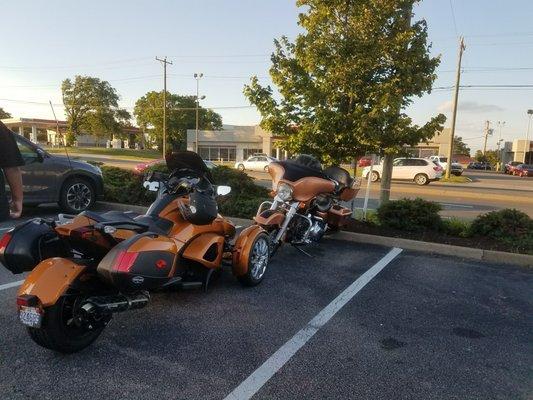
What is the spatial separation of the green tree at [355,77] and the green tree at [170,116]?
67737 mm

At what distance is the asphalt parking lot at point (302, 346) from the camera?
3115 mm

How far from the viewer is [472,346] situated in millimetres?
3906

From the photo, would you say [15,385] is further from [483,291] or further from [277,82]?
[277,82]

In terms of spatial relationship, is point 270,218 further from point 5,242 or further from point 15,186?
point 15,186

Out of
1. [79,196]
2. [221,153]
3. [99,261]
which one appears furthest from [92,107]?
[99,261]

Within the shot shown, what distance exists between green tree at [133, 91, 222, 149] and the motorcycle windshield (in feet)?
235

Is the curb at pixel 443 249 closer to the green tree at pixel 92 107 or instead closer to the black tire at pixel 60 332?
the black tire at pixel 60 332

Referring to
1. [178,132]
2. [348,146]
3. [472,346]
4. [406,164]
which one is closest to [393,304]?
[472,346]

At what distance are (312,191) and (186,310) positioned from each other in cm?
281

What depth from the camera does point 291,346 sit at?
376 centimetres

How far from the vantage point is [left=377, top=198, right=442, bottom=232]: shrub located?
807cm

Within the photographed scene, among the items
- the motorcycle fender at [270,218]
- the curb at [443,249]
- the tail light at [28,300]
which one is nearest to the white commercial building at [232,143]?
the curb at [443,249]

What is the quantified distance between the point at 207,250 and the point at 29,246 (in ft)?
5.19

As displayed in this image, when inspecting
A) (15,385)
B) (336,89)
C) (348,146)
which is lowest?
(15,385)
